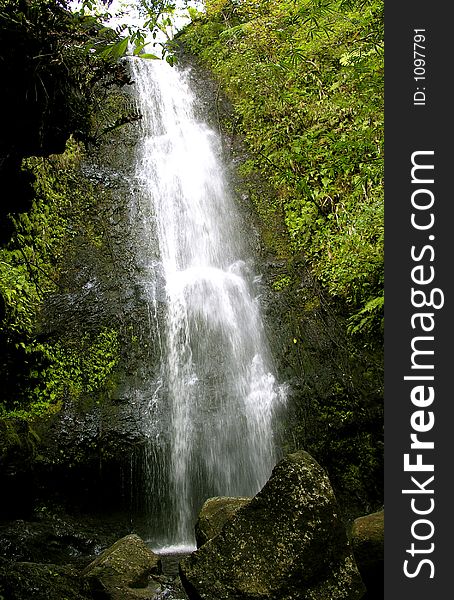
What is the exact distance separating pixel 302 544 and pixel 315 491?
0.37 meters

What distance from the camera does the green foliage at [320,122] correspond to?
6.58m

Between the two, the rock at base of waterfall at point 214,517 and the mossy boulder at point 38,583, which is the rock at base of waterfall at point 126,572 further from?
the rock at base of waterfall at point 214,517

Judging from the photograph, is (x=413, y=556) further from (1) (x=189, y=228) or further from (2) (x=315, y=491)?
(1) (x=189, y=228)

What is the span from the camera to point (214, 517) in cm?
468

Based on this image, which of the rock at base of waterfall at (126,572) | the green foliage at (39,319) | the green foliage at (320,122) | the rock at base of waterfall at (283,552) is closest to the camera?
the rock at base of waterfall at (283,552)

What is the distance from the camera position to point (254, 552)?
3.48 m

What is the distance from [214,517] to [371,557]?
146 centimetres

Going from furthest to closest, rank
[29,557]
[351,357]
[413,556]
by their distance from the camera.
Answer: [351,357] → [29,557] → [413,556]

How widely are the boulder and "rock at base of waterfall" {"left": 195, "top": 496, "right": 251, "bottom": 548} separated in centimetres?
102

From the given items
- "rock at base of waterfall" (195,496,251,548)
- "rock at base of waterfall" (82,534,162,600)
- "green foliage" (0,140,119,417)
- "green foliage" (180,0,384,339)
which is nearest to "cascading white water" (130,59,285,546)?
"green foliage" (0,140,119,417)

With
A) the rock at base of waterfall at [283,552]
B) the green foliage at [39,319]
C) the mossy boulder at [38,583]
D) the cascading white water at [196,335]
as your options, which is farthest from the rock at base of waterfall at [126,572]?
the green foliage at [39,319]

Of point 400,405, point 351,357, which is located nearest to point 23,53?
point 400,405

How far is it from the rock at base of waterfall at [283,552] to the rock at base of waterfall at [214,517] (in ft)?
3.04

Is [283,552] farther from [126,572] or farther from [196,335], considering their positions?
[196,335]
